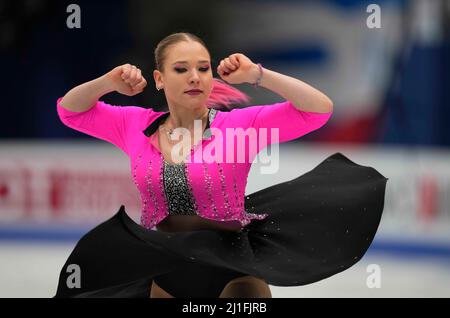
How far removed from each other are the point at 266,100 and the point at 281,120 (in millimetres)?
2980

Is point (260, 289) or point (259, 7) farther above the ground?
point (259, 7)

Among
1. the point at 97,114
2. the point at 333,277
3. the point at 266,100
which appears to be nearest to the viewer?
the point at 97,114

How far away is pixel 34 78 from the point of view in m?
6.17

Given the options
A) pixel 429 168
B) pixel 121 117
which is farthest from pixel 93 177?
pixel 121 117

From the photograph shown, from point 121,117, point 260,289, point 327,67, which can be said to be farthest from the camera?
point 327,67

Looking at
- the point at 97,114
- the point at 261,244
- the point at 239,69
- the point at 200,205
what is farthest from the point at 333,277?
the point at 239,69

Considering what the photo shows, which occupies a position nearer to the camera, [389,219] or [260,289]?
[260,289]

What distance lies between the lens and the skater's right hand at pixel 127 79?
7.56ft

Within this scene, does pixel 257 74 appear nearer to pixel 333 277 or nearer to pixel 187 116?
pixel 187 116

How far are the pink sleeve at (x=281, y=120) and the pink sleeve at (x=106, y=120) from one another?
331 millimetres

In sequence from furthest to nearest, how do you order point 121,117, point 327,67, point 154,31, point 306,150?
1. point 327,67
2. point 306,150
3. point 154,31
4. point 121,117

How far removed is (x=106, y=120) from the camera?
2.51 meters
